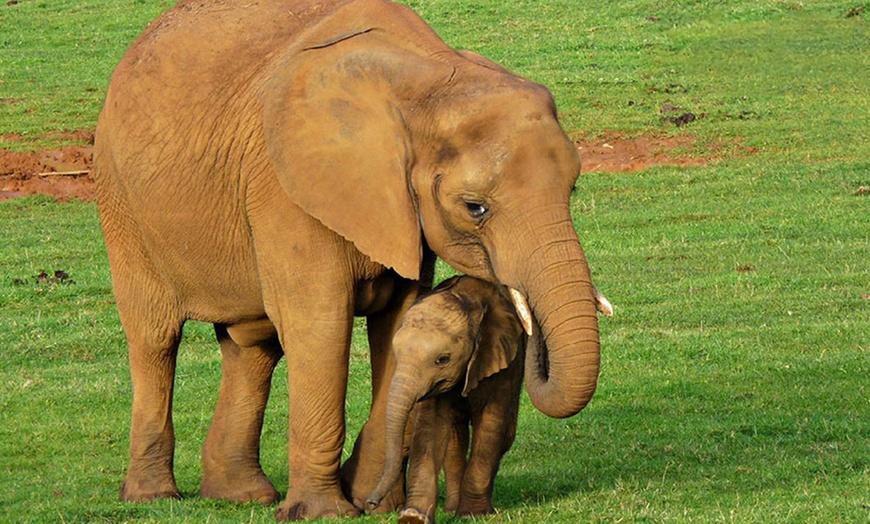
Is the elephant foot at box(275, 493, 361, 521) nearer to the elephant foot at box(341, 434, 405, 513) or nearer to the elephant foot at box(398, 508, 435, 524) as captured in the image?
the elephant foot at box(341, 434, 405, 513)

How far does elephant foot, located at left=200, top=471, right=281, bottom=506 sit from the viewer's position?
36.4 feet

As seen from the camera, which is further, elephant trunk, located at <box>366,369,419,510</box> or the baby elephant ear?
the baby elephant ear

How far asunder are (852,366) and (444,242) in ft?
22.2

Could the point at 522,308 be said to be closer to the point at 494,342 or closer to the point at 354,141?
the point at 494,342

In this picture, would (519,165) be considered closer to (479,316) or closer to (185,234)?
(479,316)

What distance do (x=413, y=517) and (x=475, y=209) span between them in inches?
63.9

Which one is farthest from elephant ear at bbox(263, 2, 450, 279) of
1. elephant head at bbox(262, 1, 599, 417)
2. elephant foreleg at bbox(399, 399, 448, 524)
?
elephant foreleg at bbox(399, 399, 448, 524)

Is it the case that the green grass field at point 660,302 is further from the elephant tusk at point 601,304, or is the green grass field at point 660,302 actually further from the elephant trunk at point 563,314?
the elephant tusk at point 601,304

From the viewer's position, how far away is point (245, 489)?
1112 centimetres

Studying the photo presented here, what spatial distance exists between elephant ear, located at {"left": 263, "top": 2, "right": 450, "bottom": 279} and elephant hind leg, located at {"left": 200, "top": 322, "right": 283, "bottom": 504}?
7.13 feet

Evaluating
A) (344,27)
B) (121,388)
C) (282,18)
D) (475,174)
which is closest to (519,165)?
(475,174)

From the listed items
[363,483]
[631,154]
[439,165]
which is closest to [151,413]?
[363,483]

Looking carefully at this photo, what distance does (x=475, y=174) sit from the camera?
8523mm

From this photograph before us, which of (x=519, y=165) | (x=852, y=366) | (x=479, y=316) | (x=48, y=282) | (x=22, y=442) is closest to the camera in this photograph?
(x=519, y=165)
